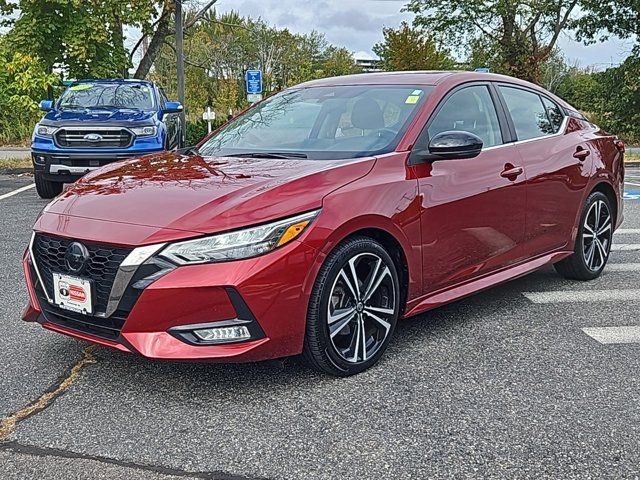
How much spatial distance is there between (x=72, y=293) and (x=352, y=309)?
1327mm

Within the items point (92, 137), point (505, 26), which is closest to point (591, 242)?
point (92, 137)

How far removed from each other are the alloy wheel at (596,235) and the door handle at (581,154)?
0.38 m

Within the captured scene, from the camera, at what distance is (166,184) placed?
3.55 metres

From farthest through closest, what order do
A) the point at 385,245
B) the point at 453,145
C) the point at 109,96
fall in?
the point at 109,96 → the point at 453,145 → the point at 385,245

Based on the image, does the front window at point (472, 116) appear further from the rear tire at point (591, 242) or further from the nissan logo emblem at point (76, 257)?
the nissan logo emblem at point (76, 257)

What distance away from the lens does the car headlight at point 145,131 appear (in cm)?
995

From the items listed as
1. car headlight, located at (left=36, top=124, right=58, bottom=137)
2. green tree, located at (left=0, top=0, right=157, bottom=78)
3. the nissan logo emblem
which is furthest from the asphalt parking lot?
green tree, located at (left=0, top=0, right=157, bottom=78)

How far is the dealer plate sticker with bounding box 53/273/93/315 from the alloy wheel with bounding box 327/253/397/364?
1.11m

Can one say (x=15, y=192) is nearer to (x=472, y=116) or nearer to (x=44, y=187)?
(x=44, y=187)

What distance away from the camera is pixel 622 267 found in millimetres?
6008

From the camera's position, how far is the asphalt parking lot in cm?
271

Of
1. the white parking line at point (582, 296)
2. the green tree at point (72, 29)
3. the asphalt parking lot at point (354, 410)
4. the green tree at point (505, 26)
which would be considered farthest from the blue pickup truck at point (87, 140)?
the green tree at point (505, 26)

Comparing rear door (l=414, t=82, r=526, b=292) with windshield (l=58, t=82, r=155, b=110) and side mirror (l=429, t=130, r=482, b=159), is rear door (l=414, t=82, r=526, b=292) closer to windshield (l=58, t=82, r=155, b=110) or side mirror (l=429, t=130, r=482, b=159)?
side mirror (l=429, t=130, r=482, b=159)

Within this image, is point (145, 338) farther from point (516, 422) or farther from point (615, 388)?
point (615, 388)
